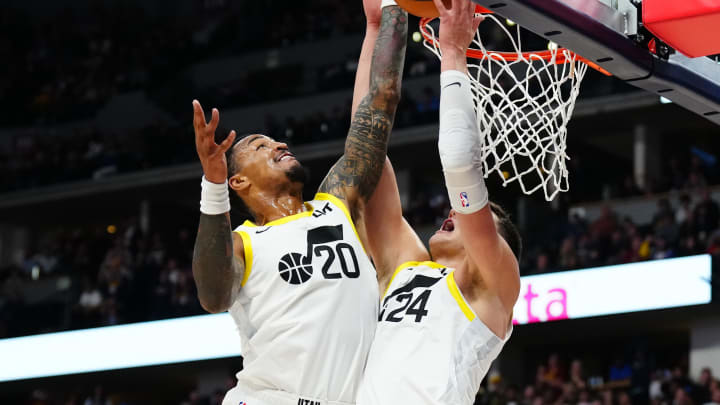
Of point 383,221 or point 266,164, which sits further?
point 383,221

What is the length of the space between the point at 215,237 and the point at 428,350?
3.01 feet

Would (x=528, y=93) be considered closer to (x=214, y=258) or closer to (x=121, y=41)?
(x=214, y=258)

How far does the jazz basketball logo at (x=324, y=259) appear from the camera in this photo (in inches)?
167

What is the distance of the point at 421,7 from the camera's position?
13.4 ft

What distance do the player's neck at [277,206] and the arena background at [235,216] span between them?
→ 25.3ft

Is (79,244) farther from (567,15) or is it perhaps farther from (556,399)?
(567,15)

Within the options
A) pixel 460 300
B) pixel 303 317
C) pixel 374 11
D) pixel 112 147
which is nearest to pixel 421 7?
pixel 374 11

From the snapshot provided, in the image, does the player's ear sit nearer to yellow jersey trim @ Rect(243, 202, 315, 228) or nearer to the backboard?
yellow jersey trim @ Rect(243, 202, 315, 228)

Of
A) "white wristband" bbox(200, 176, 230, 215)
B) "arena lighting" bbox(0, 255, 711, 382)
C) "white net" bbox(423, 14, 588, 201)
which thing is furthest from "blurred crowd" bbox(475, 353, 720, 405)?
"white wristband" bbox(200, 176, 230, 215)

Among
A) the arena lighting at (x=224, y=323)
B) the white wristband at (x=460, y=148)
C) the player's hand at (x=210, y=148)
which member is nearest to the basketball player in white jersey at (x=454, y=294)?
the white wristband at (x=460, y=148)

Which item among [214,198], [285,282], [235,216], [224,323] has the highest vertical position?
[214,198]

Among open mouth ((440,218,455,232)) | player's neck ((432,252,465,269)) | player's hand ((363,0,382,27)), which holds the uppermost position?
player's hand ((363,0,382,27))

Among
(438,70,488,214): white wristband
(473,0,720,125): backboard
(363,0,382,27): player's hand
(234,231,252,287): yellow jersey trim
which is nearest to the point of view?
(473,0,720,125): backboard

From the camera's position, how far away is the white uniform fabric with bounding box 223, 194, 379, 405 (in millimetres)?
4152
